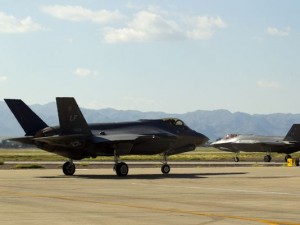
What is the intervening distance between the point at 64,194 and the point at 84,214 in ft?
22.1

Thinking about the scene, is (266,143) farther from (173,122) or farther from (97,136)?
(97,136)

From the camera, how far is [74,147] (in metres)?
34.0

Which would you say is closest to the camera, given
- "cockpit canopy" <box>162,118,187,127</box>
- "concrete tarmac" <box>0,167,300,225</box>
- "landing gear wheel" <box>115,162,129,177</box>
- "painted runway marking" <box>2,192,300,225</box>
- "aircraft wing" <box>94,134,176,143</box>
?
"painted runway marking" <box>2,192,300,225</box>

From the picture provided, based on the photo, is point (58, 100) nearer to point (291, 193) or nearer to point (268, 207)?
point (291, 193)

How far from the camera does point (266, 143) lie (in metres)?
75.0

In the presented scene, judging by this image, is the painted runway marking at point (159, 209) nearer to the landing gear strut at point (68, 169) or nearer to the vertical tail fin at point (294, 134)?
the landing gear strut at point (68, 169)

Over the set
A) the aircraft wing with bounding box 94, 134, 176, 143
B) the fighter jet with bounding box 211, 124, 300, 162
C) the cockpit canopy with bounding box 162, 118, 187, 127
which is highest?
the cockpit canopy with bounding box 162, 118, 187, 127

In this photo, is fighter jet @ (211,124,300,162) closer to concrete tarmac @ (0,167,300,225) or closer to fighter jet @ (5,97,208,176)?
fighter jet @ (5,97,208,176)

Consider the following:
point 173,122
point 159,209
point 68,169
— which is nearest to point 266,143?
point 173,122

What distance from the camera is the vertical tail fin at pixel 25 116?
35.6 meters

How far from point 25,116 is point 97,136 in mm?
4498

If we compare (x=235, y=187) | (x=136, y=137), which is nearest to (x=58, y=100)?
(x=136, y=137)

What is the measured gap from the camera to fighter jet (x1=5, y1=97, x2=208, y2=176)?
33.7 m

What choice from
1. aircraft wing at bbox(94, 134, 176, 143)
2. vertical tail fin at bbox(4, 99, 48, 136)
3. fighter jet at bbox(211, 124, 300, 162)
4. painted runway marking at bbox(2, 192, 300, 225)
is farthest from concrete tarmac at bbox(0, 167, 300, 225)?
fighter jet at bbox(211, 124, 300, 162)
